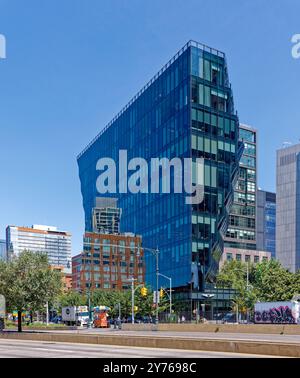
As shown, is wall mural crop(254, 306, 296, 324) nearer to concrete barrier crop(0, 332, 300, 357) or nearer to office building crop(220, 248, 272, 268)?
concrete barrier crop(0, 332, 300, 357)

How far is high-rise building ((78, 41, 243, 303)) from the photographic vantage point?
322 feet

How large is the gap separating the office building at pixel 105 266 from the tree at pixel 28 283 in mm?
127488

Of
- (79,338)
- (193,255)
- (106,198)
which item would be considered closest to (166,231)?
(193,255)

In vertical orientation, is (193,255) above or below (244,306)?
above

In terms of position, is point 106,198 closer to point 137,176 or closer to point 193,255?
point 137,176

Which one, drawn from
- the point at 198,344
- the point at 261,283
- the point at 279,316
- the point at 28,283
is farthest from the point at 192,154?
the point at 198,344

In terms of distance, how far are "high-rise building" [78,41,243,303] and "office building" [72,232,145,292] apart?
64288 mm

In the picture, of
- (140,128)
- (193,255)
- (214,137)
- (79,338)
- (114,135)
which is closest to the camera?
(79,338)

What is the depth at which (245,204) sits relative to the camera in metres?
164

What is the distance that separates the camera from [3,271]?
163 ft

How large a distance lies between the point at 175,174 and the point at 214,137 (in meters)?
10.7

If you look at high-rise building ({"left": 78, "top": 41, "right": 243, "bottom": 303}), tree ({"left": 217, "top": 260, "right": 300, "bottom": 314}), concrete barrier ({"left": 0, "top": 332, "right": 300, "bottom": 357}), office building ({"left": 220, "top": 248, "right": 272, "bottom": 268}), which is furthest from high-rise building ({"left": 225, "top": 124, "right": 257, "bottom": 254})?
concrete barrier ({"left": 0, "top": 332, "right": 300, "bottom": 357})
